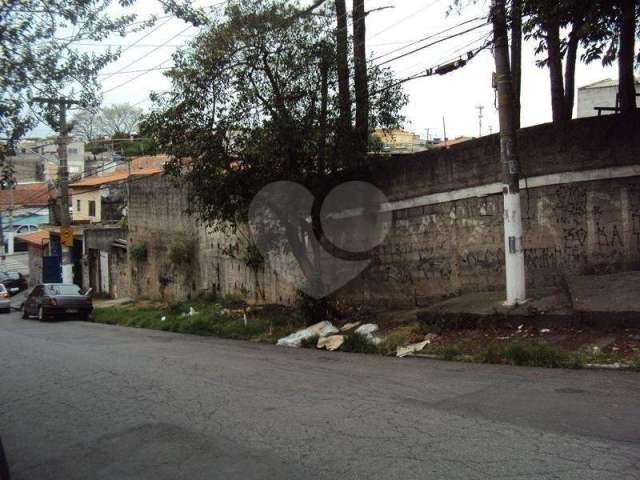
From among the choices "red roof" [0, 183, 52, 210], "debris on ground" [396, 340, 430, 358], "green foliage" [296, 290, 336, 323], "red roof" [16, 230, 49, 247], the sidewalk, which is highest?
"red roof" [0, 183, 52, 210]

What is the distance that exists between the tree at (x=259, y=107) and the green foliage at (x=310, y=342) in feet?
9.57

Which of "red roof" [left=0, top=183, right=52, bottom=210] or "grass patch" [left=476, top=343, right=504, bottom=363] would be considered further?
"red roof" [left=0, top=183, right=52, bottom=210]

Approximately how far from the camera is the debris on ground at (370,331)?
1182 centimetres

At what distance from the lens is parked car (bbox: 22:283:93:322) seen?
906 inches

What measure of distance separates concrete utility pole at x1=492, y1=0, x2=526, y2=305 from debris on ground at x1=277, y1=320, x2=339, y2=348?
4.04m

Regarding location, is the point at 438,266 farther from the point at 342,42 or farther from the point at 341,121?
the point at 342,42

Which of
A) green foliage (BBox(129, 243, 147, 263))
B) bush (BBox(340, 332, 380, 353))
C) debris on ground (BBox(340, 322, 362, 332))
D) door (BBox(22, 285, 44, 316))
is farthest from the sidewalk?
green foliage (BBox(129, 243, 147, 263))

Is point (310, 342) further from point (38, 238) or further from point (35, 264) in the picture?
point (35, 264)

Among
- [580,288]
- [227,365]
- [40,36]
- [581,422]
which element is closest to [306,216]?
[227,365]

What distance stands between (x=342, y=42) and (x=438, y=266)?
5.40 meters

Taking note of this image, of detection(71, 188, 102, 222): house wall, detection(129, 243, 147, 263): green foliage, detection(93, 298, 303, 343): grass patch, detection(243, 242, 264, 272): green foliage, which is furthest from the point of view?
detection(71, 188, 102, 222): house wall

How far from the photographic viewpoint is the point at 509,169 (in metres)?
11.2

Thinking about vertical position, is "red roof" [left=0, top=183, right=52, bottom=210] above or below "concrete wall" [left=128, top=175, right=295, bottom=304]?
above

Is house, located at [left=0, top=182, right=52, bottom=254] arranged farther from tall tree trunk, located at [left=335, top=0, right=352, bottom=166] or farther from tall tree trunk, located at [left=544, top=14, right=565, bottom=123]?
tall tree trunk, located at [left=544, top=14, right=565, bottom=123]
